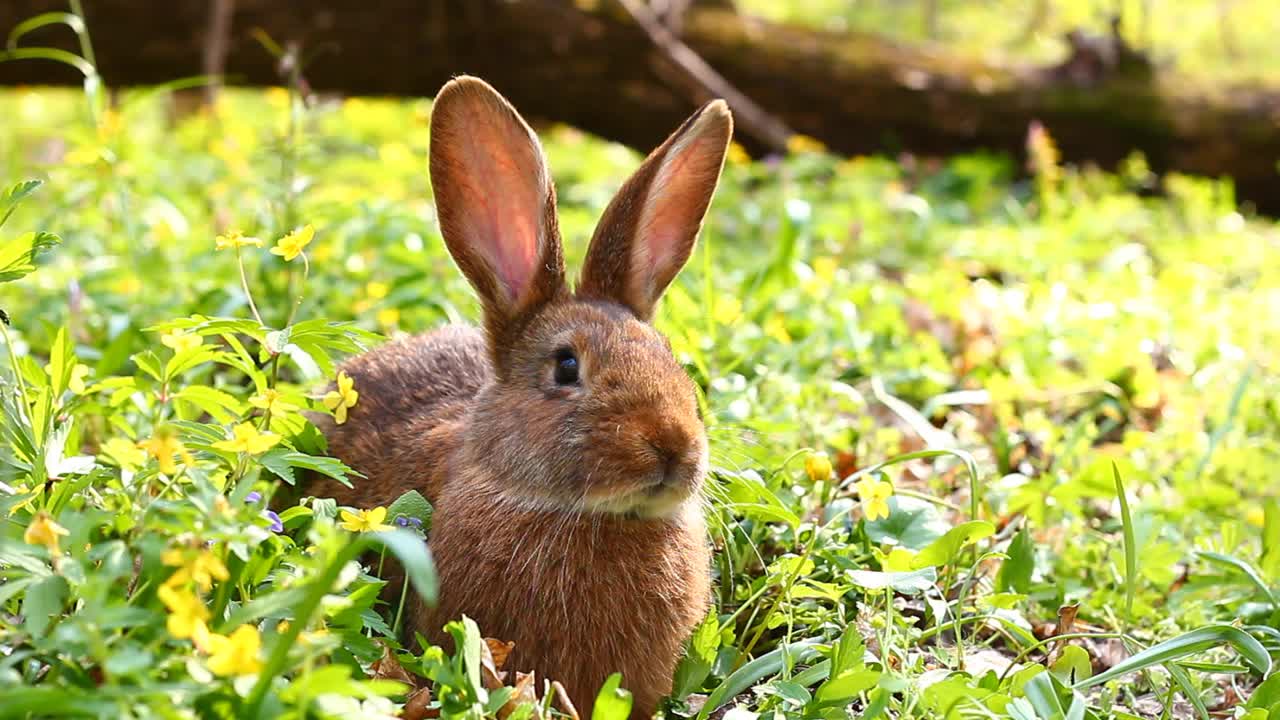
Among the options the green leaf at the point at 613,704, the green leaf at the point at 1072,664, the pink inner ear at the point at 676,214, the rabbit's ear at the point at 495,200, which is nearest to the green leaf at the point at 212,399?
the rabbit's ear at the point at 495,200

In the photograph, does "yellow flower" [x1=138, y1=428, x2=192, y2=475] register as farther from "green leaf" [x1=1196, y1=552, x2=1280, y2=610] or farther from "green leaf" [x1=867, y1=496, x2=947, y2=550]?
"green leaf" [x1=1196, y1=552, x2=1280, y2=610]

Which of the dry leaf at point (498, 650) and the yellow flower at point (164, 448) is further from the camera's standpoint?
the dry leaf at point (498, 650)

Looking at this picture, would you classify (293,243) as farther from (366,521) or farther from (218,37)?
(218,37)

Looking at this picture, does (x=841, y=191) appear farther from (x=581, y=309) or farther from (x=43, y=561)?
(x=43, y=561)

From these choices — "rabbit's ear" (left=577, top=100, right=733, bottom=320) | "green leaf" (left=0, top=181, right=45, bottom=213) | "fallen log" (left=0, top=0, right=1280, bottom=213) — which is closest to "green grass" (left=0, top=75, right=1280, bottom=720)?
"green leaf" (left=0, top=181, right=45, bottom=213)

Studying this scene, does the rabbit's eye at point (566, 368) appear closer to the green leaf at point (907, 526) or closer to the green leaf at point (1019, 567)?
the green leaf at point (907, 526)

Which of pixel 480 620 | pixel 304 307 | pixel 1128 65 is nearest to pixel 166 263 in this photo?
pixel 304 307
